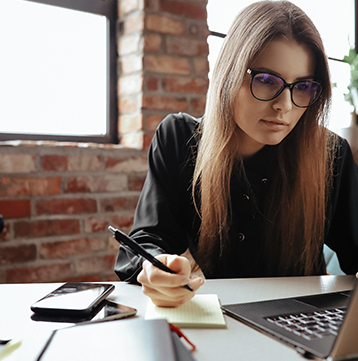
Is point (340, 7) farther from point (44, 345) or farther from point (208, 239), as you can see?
point (44, 345)

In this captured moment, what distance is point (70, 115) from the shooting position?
176 cm

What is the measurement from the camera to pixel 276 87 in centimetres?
98

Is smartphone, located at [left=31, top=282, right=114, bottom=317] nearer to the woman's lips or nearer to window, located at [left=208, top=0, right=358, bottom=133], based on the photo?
the woman's lips

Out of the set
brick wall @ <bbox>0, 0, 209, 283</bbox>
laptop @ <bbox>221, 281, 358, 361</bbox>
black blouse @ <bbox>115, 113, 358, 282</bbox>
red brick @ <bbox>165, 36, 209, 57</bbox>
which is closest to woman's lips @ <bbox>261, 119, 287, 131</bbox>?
black blouse @ <bbox>115, 113, 358, 282</bbox>

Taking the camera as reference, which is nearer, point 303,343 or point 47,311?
point 303,343

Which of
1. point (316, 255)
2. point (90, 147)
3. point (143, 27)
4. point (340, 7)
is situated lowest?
point (316, 255)

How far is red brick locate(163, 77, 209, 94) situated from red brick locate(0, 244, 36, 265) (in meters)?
0.88

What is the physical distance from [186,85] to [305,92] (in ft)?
2.96

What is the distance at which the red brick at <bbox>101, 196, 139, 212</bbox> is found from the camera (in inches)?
65.1

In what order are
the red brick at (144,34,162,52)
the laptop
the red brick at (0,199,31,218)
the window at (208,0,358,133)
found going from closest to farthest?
1. the laptop
2. the red brick at (0,199,31,218)
3. the red brick at (144,34,162,52)
4. the window at (208,0,358,133)

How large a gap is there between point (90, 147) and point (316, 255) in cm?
95

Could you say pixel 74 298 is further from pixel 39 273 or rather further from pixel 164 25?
pixel 164 25

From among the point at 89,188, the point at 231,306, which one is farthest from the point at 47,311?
the point at 89,188

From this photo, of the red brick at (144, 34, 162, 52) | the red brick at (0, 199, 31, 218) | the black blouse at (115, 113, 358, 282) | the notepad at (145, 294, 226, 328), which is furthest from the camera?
the red brick at (144, 34, 162, 52)
